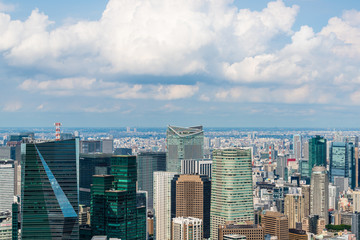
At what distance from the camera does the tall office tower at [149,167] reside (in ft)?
235

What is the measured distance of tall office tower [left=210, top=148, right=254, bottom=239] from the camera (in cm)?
5241

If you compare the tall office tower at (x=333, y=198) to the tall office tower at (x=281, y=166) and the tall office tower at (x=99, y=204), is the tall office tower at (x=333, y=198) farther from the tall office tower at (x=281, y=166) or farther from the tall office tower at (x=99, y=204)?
the tall office tower at (x=99, y=204)

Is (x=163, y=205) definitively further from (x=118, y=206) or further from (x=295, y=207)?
(x=295, y=207)

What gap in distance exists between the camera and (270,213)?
52.5 metres

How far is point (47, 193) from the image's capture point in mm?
37656

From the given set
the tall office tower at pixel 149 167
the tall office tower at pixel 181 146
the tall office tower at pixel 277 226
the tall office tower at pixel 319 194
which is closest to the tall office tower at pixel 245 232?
the tall office tower at pixel 277 226

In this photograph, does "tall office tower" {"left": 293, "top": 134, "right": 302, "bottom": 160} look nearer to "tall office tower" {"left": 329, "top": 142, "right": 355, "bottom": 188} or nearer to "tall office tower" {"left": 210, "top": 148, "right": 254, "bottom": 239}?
"tall office tower" {"left": 329, "top": 142, "right": 355, "bottom": 188}

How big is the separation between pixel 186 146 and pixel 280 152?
181ft

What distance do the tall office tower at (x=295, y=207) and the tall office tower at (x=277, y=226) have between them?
1304 cm

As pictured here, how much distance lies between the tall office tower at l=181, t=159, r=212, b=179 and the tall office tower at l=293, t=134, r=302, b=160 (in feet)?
161

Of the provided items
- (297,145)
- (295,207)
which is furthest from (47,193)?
(297,145)

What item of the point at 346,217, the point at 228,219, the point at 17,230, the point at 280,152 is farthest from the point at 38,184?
the point at 280,152

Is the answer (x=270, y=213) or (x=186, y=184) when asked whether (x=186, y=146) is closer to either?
(x=186, y=184)

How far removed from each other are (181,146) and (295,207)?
20.0 metres
